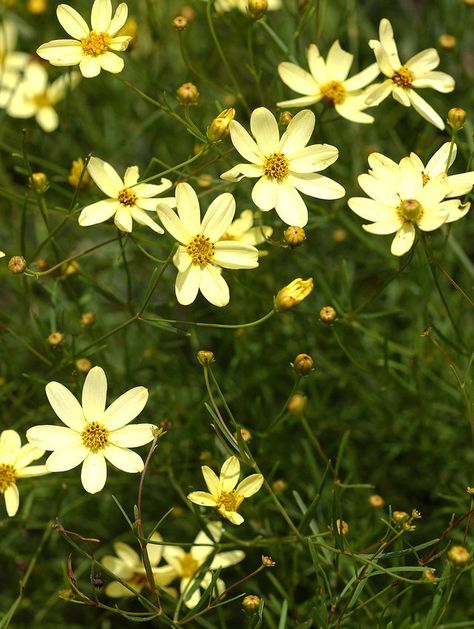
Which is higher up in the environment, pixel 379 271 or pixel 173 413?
pixel 379 271

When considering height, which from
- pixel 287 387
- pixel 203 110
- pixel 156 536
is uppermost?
pixel 203 110

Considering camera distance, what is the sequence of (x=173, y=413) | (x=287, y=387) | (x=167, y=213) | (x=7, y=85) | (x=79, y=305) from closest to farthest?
(x=167, y=213), (x=79, y=305), (x=173, y=413), (x=287, y=387), (x=7, y=85)

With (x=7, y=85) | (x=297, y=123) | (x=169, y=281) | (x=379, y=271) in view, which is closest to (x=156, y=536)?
(x=169, y=281)

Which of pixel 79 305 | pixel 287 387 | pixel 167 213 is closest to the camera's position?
pixel 167 213

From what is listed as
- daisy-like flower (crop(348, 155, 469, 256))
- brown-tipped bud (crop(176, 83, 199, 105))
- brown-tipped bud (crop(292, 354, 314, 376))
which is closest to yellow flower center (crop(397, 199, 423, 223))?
daisy-like flower (crop(348, 155, 469, 256))

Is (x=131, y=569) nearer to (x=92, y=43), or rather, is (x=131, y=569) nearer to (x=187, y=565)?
(x=187, y=565)

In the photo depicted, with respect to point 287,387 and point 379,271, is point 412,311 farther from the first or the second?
point 287,387

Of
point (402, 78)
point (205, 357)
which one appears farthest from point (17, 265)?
point (402, 78)
